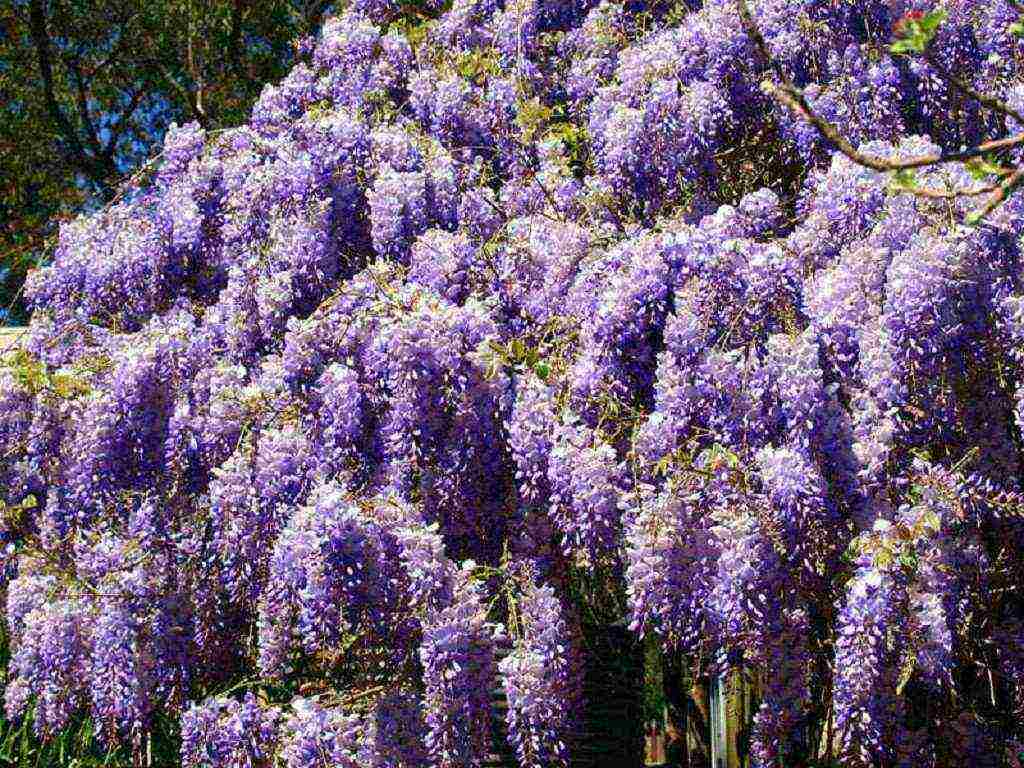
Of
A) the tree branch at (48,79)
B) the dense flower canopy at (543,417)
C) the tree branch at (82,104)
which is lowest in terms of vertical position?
the dense flower canopy at (543,417)

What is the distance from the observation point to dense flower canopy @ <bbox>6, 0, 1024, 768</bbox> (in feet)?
14.6

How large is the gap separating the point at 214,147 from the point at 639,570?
12.3 feet

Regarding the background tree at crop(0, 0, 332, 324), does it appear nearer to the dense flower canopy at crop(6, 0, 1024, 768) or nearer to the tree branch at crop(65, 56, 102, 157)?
the tree branch at crop(65, 56, 102, 157)

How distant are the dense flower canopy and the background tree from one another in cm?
883

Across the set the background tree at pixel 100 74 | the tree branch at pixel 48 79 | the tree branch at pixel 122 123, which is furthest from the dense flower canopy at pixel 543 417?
the tree branch at pixel 122 123

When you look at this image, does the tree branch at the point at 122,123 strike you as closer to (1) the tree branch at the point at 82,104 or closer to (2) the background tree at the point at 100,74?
(2) the background tree at the point at 100,74

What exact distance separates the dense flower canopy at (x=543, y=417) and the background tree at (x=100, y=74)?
8.83 metres

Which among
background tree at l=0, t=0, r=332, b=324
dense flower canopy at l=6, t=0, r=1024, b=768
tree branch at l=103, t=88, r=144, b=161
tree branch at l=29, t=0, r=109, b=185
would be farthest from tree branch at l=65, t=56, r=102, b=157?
dense flower canopy at l=6, t=0, r=1024, b=768

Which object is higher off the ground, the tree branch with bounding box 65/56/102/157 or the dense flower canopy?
the tree branch with bounding box 65/56/102/157

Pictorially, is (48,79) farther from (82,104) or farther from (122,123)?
(122,123)

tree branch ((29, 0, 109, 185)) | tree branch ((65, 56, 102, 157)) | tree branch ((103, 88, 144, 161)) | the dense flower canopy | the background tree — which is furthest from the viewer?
tree branch ((103, 88, 144, 161))

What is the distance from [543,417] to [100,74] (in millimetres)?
13627

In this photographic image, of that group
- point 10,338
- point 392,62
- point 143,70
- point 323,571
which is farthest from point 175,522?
point 143,70

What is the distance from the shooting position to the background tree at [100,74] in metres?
15.2
